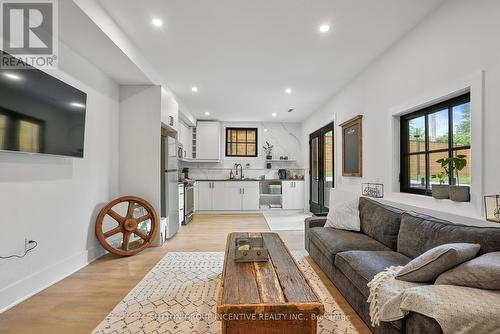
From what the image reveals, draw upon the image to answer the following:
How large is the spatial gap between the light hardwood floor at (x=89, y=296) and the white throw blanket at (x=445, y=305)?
0.45m

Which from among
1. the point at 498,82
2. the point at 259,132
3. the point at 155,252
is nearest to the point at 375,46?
the point at 498,82

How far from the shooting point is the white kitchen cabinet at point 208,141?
707cm

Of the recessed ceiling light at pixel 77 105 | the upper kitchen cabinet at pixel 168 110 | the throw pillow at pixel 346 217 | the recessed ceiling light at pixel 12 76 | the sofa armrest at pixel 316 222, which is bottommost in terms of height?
the sofa armrest at pixel 316 222

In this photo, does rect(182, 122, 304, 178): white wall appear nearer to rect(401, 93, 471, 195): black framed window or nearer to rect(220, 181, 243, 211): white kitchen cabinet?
rect(220, 181, 243, 211): white kitchen cabinet

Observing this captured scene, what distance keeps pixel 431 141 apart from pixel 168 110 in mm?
3729

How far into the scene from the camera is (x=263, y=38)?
2869mm

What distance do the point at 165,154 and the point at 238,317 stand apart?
128 inches

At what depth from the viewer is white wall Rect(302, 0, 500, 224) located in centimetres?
184

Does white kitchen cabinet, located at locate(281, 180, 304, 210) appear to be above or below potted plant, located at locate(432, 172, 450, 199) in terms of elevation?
below

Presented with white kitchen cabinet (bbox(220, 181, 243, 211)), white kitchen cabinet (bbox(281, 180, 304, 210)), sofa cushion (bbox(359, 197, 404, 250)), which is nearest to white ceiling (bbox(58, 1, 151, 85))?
sofa cushion (bbox(359, 197, 404, 250))

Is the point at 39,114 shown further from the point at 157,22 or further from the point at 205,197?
the point at 205,197

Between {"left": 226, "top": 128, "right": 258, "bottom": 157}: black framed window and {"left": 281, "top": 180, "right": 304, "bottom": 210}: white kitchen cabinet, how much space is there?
136 cm

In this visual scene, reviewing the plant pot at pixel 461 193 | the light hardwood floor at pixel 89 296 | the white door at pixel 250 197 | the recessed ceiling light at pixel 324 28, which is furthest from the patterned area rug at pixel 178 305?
the white door at pixel 250 197

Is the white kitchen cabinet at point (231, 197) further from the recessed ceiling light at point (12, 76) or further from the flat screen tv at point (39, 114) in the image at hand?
the recessed ceiling light at point (12, 76)
